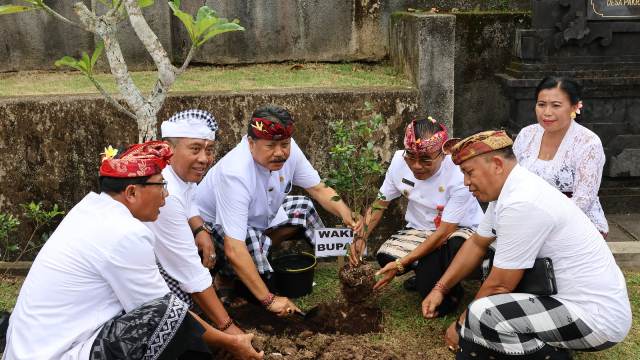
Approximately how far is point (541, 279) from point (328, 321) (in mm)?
1365

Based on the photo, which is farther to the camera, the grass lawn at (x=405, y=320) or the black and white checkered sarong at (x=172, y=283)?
the grass lawn at (x=405, y=320)

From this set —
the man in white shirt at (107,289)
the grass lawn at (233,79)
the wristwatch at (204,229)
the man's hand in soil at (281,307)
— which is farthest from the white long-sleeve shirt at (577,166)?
the man in white shirt at (107,289)

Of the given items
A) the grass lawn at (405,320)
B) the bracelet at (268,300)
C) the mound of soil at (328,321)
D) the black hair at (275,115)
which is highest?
the black hair at (275,115)

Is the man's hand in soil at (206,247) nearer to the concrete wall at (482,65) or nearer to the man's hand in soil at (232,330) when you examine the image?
the man's hand in soil at (232,330)

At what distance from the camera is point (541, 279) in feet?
10.6

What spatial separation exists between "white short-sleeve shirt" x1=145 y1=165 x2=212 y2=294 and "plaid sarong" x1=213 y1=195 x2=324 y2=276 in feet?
2.27

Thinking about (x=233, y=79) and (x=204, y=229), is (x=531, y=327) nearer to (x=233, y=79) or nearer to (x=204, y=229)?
(x=204, y=229)

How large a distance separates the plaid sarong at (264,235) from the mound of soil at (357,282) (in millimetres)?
524

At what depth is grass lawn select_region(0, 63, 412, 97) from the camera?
579 cm

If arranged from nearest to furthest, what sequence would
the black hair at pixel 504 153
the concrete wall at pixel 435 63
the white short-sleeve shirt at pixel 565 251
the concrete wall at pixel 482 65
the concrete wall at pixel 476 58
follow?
the white short-sleeve shirt at pixel 565 251
the black hair at pixel 504 153
the concrete wall at pixel 435 63
the concrete wall at pixel 476 58
the concrete wall at pixel 482 65

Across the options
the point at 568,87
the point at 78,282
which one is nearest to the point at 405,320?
the point at 568,87

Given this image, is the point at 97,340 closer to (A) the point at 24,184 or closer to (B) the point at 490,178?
(B) the point at 490,178

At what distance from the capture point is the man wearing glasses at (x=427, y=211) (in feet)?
13.5

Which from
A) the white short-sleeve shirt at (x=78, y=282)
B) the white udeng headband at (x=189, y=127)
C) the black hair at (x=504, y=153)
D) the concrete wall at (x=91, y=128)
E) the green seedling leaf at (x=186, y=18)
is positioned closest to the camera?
the white short-sleeve shirt at (x=78, y=282)
